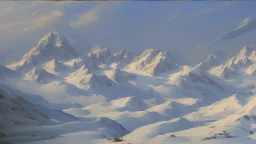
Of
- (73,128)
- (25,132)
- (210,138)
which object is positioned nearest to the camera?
(210,138)

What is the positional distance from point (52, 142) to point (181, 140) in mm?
25075

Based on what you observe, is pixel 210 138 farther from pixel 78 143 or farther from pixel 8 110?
pixel 8 110

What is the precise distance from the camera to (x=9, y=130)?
8988 centimetres

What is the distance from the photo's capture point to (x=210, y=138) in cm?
7612

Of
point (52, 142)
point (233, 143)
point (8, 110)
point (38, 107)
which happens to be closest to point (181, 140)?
point (233, 143)

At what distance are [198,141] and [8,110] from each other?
6293 cm

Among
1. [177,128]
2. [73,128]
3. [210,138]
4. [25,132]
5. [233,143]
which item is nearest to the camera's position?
[233,143]

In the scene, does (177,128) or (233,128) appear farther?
(177,128)

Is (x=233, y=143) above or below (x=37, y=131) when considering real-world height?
below

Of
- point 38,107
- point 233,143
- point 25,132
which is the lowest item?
point 233,143

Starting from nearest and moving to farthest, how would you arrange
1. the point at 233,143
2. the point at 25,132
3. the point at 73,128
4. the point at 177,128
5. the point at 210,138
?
the point at 233,143 → the point at 210,138 → the point at 25,132 → the point at 73,128 → the point at 177,128

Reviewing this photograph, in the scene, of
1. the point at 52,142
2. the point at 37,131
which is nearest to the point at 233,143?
the point at 52,142

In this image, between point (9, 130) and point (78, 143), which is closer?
point (78, 143)

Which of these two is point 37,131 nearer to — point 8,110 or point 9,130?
point 9,130
